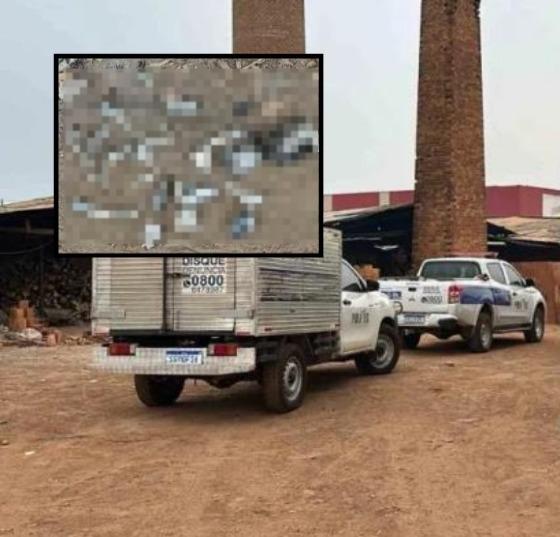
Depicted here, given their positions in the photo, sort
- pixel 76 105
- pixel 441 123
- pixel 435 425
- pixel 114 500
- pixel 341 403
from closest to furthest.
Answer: pixel 76 105 < pixel 114 500 < pixel 435 425 < pixel 341 403 < pixel 441 123

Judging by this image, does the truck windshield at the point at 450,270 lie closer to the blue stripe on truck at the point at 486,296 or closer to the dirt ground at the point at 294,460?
the blue stripe on truck at the point at 486,296

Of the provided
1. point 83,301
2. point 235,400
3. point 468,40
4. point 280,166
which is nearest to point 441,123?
point 468,40

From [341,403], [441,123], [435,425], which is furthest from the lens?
[441,123]

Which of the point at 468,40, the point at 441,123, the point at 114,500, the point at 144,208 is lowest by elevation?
the point at 114,500

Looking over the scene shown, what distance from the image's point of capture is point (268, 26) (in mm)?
34219

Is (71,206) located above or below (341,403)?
above

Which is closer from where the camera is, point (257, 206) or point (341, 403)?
point (257, 206)

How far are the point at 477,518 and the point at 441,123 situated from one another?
69.4ft

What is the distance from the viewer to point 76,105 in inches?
239

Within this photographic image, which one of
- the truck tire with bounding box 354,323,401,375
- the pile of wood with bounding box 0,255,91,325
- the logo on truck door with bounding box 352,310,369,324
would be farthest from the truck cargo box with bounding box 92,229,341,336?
the pile of wood with bounding box 0,255,91,325

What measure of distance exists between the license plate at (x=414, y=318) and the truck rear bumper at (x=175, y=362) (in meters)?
7.20

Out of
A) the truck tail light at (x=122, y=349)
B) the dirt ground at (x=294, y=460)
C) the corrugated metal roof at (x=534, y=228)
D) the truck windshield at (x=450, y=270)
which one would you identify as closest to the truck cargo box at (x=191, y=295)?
the truck tail light at (x=122, y=349)

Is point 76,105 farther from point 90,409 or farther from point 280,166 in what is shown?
point 90,409

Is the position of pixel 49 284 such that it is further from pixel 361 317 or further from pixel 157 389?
pixel 157 389
